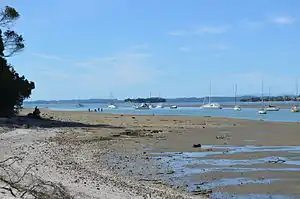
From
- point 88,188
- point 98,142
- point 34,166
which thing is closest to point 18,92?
point 98,142

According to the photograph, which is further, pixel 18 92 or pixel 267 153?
pixel 18 92

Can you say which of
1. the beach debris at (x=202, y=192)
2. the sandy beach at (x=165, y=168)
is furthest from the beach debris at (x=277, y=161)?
the beach debris at (x=202, y=192)

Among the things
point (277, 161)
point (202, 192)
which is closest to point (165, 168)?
point (202, 192)

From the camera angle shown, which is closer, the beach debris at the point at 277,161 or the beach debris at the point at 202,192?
the beach debris at the point at 202,192

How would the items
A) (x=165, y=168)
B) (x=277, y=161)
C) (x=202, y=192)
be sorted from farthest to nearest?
(x=277, y=161), (x=165, y=168), (x=202, y=192)

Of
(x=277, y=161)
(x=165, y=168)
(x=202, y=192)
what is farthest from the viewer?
(x=277, y=161)

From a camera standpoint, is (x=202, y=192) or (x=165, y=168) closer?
(x=202, y=192)

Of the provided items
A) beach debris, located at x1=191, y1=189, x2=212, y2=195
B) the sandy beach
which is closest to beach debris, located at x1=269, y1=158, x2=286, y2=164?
the sandy beach

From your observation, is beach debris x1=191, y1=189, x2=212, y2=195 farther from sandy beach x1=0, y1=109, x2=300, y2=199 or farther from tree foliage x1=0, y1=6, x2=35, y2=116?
tree foliage x1=0, y1=6, x2=35, y2=116

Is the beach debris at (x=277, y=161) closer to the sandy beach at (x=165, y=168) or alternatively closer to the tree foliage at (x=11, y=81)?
the sandy beach at (x=165, y=168)

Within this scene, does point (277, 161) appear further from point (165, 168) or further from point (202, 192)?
point (202, 192)

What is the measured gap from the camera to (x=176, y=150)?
83.0ft

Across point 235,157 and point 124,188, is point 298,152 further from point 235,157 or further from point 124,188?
point 124,188

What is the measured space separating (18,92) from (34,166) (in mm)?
29823
